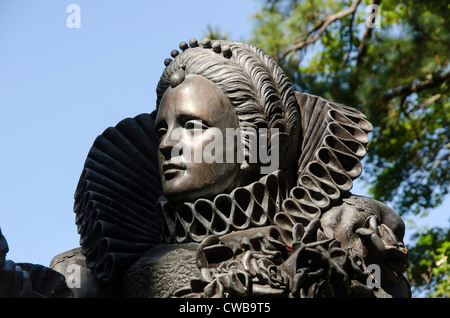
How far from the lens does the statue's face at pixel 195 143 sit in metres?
4.91

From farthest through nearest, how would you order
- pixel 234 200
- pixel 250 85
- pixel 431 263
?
pixel 431 263, pixel 250 85, pixel 234 200

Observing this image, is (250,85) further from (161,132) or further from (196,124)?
(161,132)

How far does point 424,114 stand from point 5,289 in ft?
24.5

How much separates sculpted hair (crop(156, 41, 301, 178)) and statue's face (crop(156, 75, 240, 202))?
0.06 m

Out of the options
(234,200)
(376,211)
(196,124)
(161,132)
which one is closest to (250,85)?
(196,124)

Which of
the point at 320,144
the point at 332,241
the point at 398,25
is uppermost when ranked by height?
the point at 398,25

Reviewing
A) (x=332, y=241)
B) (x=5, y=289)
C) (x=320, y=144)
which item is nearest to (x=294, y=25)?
(x=320, y=144)

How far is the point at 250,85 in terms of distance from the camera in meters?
5.11

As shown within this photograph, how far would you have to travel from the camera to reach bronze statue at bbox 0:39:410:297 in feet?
14.9

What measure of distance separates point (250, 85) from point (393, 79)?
17.0ft
